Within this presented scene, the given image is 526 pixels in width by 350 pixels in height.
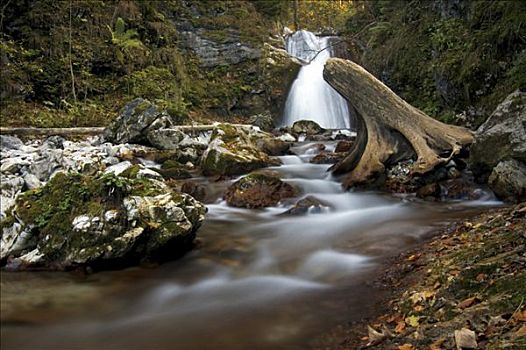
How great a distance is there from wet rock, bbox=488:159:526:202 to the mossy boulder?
17.6 ft

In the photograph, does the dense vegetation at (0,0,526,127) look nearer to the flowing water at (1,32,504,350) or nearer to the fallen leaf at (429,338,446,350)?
the flowing water at (1,32,504,350)

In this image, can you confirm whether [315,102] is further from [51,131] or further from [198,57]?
[51,131]

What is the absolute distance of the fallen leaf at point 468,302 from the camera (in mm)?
2397

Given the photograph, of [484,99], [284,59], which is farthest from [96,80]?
[484,99]

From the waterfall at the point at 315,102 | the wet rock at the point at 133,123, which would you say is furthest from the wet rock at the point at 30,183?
the waterfall at the point at 315,102

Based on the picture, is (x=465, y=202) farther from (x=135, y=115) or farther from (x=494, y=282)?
(x=135, y=115)

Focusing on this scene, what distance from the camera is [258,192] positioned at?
25.1 ft

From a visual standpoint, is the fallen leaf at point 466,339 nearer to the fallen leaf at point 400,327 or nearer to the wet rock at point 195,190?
the fallen leaf at point 400,327

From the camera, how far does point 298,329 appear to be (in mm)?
3150

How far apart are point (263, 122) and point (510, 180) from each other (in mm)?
12846

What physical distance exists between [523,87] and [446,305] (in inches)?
250

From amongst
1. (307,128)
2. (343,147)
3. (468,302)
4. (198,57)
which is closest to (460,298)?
(468,302)

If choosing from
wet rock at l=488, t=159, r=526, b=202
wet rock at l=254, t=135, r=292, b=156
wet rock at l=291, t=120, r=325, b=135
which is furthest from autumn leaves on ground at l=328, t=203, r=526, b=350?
wet rock at l=291, t=120, r=325, b=135

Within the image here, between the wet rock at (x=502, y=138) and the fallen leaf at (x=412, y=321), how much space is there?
14.2 feet
